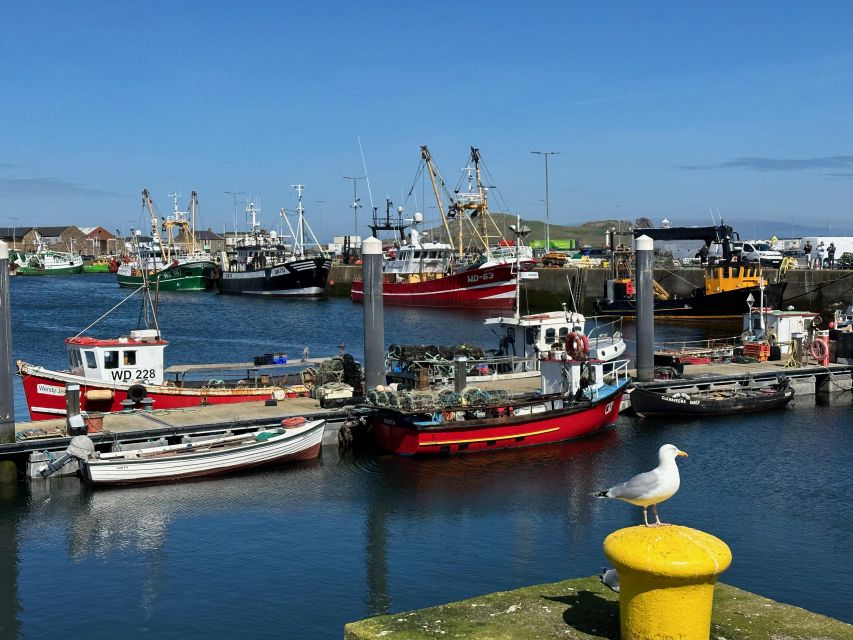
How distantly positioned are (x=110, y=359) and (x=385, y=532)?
38.1 feet

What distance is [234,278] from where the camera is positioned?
105250 millimetres

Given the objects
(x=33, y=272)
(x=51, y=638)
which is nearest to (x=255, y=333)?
(x=51, y=638)

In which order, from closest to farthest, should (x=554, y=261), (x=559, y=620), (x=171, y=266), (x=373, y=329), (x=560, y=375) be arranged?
(x=559, y=620), (x=373, y=329), (x=560, y=375), (x=554, y=261), (x=171, y=266)

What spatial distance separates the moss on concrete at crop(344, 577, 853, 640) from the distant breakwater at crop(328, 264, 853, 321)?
147ft

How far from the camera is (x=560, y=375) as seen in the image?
88.7 feet

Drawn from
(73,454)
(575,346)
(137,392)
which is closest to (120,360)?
(137,392)

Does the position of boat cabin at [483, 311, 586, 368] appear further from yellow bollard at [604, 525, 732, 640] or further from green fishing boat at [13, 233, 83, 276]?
green fishing boat at [13, 233, 83, 276]

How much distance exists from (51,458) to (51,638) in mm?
8497

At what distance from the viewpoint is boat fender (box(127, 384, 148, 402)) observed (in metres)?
26.5

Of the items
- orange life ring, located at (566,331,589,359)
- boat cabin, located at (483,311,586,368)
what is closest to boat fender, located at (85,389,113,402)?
boat cabin, located at (483,311,586,368)

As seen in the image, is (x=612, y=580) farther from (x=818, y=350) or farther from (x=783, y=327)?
(x=783, y=327)

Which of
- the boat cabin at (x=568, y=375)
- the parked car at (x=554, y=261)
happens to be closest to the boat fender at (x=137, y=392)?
the boat cabin at (x=568, y=375)

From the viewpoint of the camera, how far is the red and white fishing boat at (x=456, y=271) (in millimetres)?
78500

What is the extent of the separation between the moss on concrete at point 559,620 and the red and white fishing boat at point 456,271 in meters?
63.7
